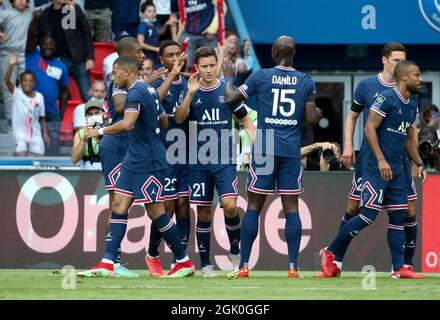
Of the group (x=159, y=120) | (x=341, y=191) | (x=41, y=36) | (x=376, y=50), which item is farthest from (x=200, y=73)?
(x=376, y=50)

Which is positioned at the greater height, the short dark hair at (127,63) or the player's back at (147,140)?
the short dark hair at (127,63)

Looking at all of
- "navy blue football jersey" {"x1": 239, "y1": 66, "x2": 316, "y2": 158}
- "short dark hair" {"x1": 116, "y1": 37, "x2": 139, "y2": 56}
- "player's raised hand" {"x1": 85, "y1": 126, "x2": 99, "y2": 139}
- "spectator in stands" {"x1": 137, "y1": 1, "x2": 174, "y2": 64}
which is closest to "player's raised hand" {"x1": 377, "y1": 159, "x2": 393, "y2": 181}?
"navy blue football jersey" {"x1": 239, "y1": 66, "x2": 316, "y2": 158}

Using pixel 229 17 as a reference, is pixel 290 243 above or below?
below

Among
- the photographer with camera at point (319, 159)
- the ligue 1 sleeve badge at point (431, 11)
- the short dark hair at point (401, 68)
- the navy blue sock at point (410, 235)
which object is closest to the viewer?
the short dark hair at point (401, 68)

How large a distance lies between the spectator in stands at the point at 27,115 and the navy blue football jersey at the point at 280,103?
5.57 m

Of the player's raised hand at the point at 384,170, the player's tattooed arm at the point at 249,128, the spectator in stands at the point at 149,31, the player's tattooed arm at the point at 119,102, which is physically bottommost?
the player's raised hand at the point at 384,170

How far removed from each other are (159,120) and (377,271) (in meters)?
5.07

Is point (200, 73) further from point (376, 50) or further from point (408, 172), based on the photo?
point (376, 50)

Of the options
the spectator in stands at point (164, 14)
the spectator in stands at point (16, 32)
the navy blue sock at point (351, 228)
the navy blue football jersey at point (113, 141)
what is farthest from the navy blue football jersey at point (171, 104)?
the spectator in stands at point (164, 14)

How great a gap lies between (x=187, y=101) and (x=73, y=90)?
7.42 meters

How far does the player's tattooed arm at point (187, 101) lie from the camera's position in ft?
42.3

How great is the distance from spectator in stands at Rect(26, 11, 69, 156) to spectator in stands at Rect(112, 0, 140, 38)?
54.8 inches

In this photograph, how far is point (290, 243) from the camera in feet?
42.1

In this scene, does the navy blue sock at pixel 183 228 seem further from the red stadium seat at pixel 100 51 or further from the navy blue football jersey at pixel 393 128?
the red stadium seat at pixel 100 51
